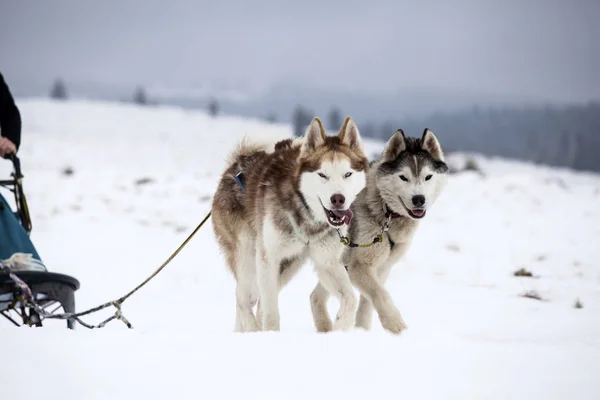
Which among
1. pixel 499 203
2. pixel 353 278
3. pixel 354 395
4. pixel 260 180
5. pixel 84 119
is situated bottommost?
pixel 84 119

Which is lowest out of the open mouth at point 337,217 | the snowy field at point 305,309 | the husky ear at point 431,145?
the snowy field at point 305,309

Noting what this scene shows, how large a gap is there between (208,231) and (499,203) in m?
7.26

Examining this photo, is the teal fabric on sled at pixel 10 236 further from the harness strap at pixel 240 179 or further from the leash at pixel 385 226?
the leash at pixel 385 226

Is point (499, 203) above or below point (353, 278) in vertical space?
below

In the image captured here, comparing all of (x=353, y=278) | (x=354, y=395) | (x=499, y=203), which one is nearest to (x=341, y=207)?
(x=353, y=278)

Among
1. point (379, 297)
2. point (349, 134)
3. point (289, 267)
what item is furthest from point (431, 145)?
point (289, 267)

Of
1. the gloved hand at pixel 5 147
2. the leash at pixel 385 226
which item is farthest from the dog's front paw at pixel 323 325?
the gloved hand at pixel 5 147

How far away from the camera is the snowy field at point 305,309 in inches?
112

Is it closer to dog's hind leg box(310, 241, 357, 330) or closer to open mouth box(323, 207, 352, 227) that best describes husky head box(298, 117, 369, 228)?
open mouth box(323, 207, 352, 227)

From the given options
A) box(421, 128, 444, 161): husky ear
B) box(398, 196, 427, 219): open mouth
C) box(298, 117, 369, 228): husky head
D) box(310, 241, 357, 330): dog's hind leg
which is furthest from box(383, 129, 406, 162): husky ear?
box(310, 241, 357, 330): dog's hind leg

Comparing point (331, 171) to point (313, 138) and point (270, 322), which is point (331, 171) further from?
point (270, 322)

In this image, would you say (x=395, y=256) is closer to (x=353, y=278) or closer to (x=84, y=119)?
(x=353, y=278)

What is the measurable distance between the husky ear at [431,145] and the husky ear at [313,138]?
3.96 feet

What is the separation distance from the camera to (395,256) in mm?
5047
